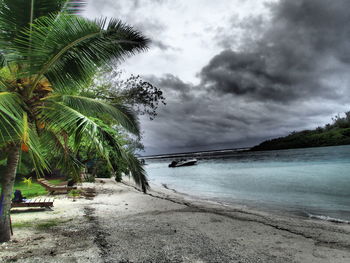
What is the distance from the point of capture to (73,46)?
4.41 meters

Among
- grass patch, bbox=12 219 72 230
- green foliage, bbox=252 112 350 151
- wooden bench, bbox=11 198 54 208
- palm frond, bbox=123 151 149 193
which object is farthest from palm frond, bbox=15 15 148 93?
green foliage, bbox=252 112 350 151

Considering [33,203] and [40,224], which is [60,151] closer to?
[40,224]

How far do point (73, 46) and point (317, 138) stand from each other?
392 ft

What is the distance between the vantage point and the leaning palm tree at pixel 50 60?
13.4 feet

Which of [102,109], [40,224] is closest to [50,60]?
[102,109]

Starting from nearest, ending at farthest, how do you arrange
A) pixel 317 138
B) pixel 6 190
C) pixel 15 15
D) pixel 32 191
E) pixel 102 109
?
pixel 15 15
pixel 6 190
pixel 102 109
pixel 32 191
pixel 317 138

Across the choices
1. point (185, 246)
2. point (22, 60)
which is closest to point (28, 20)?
point (22, 60)

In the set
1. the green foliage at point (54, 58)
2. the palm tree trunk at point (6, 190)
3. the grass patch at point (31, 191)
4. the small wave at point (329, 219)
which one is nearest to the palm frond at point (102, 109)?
the green foliage at point (54, 58)

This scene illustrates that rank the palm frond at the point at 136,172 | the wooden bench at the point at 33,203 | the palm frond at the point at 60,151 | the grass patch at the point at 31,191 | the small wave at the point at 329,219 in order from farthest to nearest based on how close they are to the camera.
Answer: the grass patch at the point at 31,191, the small wave at the point at 329,219, the wooden bench at the point at 33,203, the palm frond at the point at 60,151, the palm frond at the point at 136,172

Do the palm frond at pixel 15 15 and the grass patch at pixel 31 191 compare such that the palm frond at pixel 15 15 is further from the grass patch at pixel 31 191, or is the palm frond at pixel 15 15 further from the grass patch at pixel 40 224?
the grass patch at pixel 31 191

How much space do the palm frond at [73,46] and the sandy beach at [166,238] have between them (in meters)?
3.49

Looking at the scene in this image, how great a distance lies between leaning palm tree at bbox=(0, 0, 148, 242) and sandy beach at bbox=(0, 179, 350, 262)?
1128 mm

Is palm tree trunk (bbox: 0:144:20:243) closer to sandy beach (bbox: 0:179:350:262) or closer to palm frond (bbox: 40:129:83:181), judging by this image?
sandy beach (bbox: 0:179:350:262)

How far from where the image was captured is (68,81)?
4.88 meters
